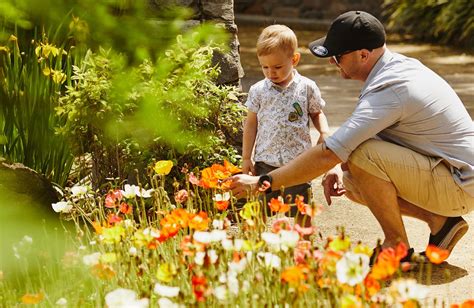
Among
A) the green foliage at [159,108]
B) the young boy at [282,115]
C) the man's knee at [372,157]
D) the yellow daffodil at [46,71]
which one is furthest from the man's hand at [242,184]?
the yellow daffodil at [46,71]

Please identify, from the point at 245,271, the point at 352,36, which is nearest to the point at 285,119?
the point at 352,36

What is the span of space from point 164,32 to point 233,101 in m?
0.73

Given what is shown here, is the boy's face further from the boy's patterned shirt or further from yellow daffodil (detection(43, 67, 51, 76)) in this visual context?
yellow daffodil (detection(43, 67, 51, 76))

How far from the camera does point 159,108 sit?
426 centimetres

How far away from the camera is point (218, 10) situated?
524 cm

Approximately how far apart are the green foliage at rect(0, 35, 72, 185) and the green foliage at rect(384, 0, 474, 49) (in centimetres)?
747

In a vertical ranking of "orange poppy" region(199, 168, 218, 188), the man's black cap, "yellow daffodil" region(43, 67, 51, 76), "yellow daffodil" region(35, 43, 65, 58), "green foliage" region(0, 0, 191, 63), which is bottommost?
"orange poppy" region(199, 168, 218, 188)

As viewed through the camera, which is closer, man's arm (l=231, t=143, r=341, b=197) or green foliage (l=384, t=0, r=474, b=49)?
man's arm (l=231, t=143, r=341, b=197)

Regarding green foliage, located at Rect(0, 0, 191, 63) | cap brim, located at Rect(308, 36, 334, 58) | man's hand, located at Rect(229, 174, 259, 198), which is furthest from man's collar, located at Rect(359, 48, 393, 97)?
green foliage, located at Rect(0, 0, 191, 63)

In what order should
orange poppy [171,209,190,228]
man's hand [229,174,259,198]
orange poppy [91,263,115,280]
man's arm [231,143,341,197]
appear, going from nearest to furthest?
orange poppy [91,263,115,280]
orange poppy [171,209,190,228]
man's hand [229,174,259,198]
man's arm [231,143,341,197]

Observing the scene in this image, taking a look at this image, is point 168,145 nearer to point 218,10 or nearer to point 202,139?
point 202,139

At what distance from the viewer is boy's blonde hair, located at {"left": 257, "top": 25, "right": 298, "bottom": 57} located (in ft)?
15.0

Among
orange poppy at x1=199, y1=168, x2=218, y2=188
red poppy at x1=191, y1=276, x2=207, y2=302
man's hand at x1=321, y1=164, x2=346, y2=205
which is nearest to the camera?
red poppy at x1=191, y1=276, x2=207, y2=302

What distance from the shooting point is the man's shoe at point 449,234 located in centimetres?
439
